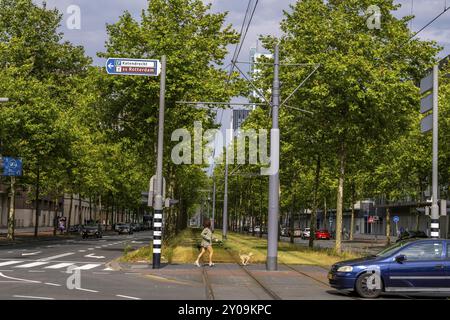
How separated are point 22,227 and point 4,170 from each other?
51407 mm

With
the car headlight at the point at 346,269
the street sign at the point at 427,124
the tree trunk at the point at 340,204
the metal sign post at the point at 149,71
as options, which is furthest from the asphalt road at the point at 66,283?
the street sign at the point at 427,124

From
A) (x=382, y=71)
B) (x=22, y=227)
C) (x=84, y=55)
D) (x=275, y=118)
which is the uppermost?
(x=84, y=55)

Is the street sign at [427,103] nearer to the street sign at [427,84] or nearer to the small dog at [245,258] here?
the street sign at [427,84]

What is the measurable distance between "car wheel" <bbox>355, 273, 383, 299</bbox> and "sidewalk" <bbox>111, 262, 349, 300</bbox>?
0.38 m

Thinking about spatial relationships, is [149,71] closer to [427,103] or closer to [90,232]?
[427,103]

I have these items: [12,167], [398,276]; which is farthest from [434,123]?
[12,167]

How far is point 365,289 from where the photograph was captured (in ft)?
49.6

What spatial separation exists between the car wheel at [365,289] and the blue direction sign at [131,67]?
992cm

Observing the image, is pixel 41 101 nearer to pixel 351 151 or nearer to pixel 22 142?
pixel 22 142

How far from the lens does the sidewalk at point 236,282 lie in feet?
49.4

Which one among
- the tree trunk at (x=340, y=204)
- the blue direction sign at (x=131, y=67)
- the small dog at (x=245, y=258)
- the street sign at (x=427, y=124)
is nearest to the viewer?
the blue direction sign at (x=131, y=67)

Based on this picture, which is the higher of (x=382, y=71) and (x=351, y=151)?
(x=382, y=71)

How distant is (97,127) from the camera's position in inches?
1435
